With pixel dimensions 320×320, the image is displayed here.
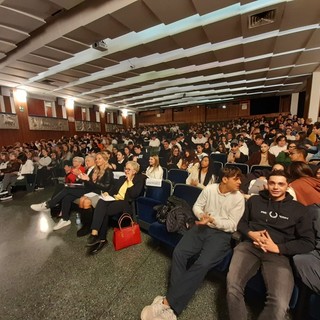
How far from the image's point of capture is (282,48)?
5242 millimetres

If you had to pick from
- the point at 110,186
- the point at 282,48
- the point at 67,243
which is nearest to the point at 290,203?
the point at 110,186

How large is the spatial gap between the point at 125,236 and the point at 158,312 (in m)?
1.05

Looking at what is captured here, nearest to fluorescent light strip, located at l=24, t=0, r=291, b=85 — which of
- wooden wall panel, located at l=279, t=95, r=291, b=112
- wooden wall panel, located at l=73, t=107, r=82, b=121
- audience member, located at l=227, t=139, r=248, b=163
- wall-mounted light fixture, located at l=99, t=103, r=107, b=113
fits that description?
audience member, located at l=227, t=139, r=248, b=163

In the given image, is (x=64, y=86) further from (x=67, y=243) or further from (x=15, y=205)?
(x=67, y=243)

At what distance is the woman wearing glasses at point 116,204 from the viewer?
239 cm

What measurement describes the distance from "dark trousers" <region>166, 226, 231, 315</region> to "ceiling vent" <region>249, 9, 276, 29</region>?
4.30 m

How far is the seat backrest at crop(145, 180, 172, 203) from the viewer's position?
8.90 feet

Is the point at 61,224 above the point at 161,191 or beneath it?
beneath

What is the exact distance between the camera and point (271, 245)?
4.72ft

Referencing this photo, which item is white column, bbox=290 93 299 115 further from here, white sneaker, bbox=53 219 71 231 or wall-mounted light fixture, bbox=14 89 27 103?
wall-mounted light fixture, bbox=14 89 27 103

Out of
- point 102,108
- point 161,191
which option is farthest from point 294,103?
point 161,191

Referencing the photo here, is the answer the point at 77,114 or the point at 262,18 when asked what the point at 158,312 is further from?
the point at 77,114

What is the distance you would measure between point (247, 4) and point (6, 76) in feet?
27.2

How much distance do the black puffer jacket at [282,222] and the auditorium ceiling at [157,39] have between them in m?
3.46
